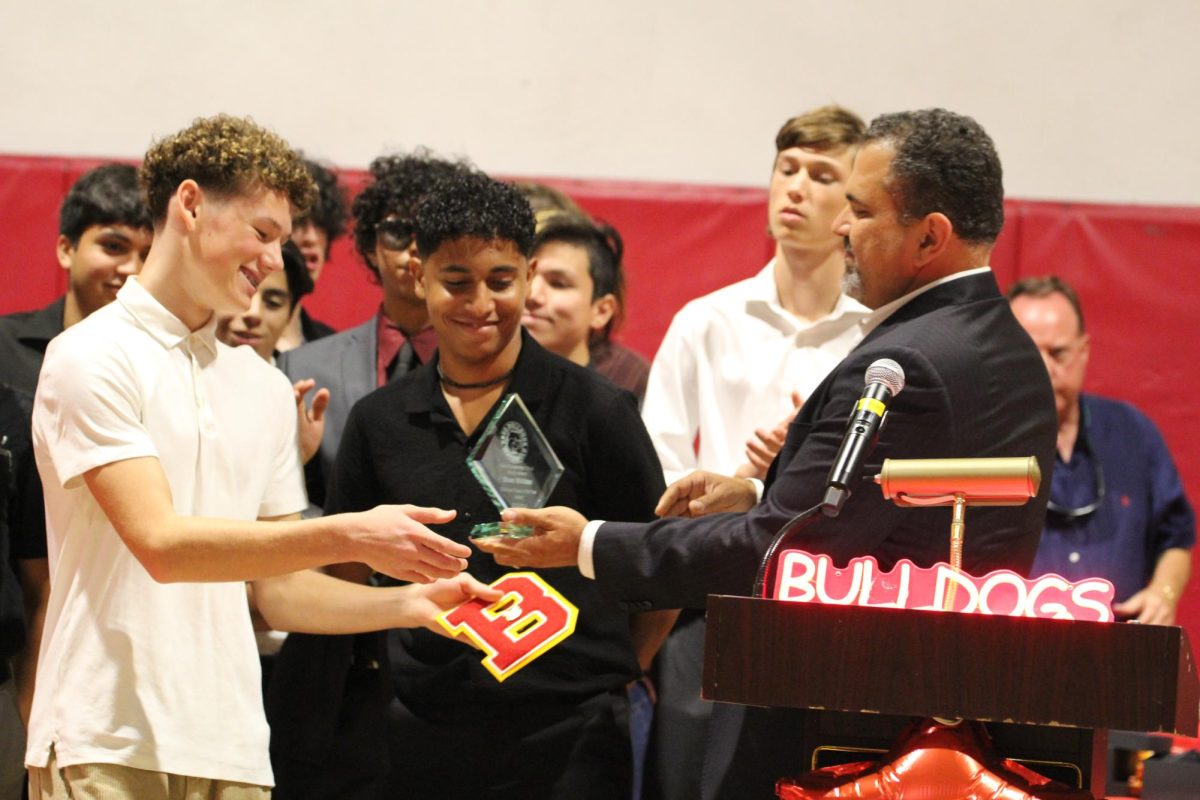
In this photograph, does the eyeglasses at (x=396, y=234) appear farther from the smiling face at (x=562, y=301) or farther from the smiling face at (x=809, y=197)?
the smiling face at (x=809, y=197)

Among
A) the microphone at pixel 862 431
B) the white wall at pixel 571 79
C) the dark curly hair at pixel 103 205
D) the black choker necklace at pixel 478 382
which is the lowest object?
the black choker necklace at pixel 478 382

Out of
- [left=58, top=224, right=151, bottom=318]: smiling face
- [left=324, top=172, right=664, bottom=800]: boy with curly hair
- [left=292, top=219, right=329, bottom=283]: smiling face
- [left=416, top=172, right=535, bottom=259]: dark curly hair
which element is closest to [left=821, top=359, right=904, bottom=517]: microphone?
[left=324, top=172, right=664, bottom=800]: boy with curly hair

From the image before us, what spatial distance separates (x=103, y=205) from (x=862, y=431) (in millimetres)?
2511

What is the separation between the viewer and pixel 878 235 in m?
2.61

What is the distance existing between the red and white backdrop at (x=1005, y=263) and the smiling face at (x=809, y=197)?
1634mm

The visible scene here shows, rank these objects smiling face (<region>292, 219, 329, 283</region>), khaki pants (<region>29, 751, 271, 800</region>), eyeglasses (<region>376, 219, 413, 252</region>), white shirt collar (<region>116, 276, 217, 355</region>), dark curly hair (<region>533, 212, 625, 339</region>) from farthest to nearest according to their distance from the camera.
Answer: smiling face (<region>292, 219, 329, 283</region>), dark curly hair (<region>533, 212, 625, 339</region>), eyeglasses (<region>376, 219, 413, 252</region>), white shirt collar (<region>116, 276, 217, 355</region>), khaki pants (<region>29, 751, 271, 800</region>)

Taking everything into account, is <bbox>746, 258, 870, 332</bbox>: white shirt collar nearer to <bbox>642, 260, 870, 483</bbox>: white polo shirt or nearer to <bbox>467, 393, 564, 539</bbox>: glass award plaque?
<bbox>642, 260, 870, 483</bbox>: white polo shirt

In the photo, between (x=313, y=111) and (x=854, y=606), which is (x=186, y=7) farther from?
(x=854, y=606)

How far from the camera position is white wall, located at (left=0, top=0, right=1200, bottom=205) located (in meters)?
5.85

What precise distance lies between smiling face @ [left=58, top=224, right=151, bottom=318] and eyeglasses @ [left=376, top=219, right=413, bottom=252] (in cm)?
60

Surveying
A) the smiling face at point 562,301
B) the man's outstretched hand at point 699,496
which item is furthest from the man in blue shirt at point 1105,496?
the man's outstretched hand at point 699,496

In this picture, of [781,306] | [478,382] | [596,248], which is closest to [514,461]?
[478,382]

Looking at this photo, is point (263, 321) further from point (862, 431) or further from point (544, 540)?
point (862, 431)

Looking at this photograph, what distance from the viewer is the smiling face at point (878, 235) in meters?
2.60
